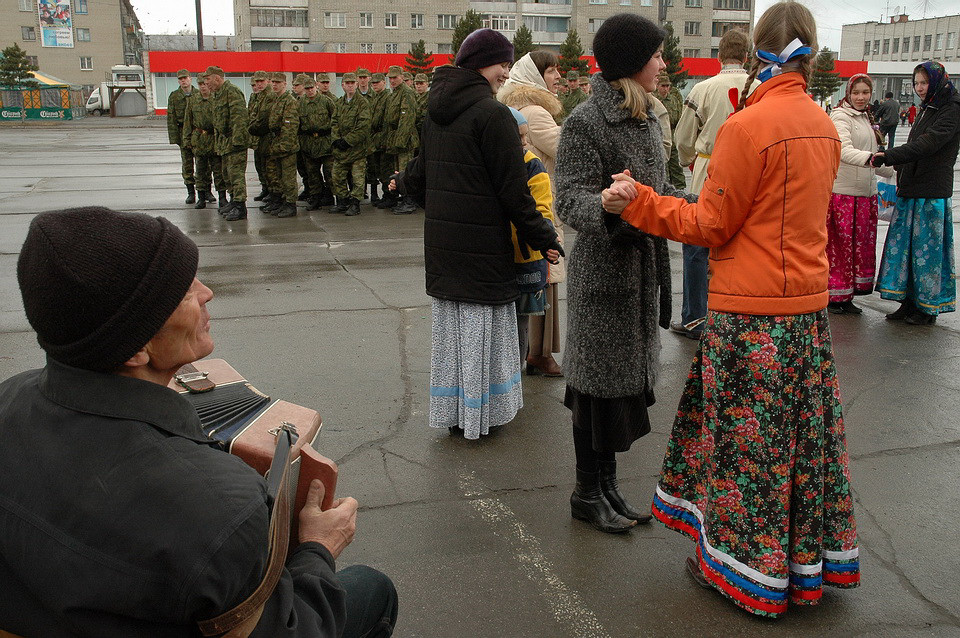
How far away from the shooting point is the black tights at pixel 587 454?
3.45 metres

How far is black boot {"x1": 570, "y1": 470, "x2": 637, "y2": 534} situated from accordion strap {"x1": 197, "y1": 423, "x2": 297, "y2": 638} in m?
2.04

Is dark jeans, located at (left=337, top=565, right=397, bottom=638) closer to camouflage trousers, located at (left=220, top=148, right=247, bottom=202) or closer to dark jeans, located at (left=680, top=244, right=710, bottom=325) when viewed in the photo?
dark jeans, located at (left=680, top=244, right=710, bottom=325)

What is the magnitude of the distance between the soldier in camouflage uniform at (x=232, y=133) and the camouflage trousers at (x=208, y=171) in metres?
0.54

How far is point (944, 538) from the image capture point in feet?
11.4

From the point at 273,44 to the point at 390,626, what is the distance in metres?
87.1

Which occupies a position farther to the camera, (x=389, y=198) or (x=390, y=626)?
(x=389, y=198)

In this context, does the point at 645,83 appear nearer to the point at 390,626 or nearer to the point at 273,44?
the point at 390,626

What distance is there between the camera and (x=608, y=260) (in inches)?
126

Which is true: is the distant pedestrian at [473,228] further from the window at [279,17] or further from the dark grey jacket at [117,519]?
the window at [279,17]

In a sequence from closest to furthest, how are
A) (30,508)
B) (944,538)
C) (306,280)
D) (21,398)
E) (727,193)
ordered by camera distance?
(30,508) < (21,398) < (727,193) < (944,538) < (306,280)

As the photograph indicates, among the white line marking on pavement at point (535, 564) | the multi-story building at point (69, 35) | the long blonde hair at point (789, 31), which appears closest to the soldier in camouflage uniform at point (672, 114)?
the white line marking on pavement at point (535, 564)

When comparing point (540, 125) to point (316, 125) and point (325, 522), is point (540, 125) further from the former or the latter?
point (316, 125)

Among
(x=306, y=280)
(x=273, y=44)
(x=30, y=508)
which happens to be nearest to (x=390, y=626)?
(x=30, y=508)

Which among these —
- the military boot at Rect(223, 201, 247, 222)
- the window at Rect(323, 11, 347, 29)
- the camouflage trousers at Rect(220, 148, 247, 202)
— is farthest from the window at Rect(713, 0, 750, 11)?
the military boot at Rect(223, 201, 247, 222)
